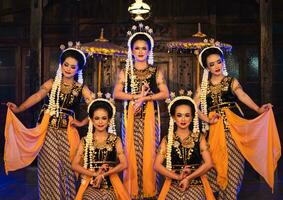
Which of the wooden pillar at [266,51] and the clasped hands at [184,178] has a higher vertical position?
the wooden pillar at [266,51]

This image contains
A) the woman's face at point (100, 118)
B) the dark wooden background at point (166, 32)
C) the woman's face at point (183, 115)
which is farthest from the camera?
the dark wooden background at point (166, 32)

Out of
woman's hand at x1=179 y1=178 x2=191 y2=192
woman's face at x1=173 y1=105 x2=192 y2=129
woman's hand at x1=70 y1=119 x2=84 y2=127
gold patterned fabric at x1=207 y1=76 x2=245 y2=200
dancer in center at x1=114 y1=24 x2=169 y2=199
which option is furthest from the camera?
dancer in center at x1=114 y1=24 x2=169 y2=199

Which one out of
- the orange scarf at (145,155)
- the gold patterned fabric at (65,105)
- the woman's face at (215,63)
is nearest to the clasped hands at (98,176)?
the orange scarf at (145,155)

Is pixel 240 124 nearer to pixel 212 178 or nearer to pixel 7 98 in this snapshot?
pixel 212 178

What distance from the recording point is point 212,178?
4043 millimetres

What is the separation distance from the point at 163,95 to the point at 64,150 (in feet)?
3.71

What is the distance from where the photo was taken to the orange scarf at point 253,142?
3.95 metres

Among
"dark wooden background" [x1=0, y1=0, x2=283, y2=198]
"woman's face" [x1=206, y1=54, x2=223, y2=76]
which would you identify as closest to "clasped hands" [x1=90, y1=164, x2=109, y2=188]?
"woman's face" [x1=206, y1=54, x2=223, y2=76]

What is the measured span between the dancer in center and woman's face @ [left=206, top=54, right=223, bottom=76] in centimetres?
53

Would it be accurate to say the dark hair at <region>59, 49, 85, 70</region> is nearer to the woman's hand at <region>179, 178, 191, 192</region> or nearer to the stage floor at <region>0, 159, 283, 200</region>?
the woman's hand at <region>179, 178, 191, 192</region>

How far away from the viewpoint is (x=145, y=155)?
165 inches

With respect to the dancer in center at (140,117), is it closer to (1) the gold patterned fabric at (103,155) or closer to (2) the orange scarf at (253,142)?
(1) the gold patterned fabric at (103,155)

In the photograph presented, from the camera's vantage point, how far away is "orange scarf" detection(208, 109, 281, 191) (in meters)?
3.95

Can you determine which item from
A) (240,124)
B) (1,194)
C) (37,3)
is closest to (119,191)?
(240,124)
